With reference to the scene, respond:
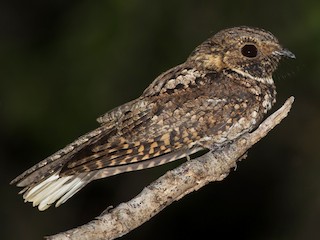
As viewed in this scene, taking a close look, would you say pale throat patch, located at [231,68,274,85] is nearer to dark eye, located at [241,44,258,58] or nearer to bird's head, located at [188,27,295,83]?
bird's head, located at [188,27,295,83]

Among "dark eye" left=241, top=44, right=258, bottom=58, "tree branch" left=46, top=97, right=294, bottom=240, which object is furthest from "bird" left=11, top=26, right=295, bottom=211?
"tree branch" left=46, top=97, right=294, bottom=240

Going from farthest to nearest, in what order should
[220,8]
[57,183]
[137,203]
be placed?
1. [220,8]
2. [57,183]
3. [137,203]

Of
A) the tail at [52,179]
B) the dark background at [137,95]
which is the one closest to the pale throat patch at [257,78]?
the tail at [52,179]

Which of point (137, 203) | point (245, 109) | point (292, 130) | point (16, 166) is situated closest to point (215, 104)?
point (245, 109)

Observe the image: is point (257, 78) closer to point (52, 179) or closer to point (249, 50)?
point (249, 50)

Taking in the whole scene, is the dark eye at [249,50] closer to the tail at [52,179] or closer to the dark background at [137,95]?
the tail at [52,179]

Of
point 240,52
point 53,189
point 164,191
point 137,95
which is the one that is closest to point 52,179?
point 53,189

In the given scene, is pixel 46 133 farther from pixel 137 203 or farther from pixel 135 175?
pixel 137 203
